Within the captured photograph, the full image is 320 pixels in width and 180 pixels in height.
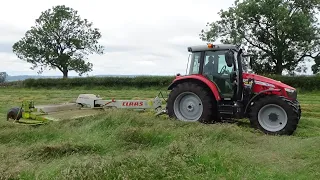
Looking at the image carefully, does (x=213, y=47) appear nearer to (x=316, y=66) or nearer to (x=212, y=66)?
(x=212, y=66)

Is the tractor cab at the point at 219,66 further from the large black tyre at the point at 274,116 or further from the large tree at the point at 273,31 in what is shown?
the large tree at the point at 273,31

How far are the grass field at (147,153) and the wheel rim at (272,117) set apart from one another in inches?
37.8

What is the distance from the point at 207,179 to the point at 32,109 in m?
5.31

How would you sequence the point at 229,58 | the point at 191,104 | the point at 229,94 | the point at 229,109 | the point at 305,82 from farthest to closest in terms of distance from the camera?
the point at 305,82 → the point at 191,104 → the point at 229,94 → the point at 229,109 → the point at 229,58

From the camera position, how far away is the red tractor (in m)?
8.32

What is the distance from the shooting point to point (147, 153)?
18.0 feet

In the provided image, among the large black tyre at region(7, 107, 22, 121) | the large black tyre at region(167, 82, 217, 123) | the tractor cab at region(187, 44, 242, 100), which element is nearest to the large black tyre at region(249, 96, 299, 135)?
the tractor cab at region(187, 44, 242, 100)

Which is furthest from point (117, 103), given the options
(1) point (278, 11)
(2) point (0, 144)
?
(1) point (278, 11)

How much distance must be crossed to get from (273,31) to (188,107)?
24.4m

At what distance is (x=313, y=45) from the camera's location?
31.4 m

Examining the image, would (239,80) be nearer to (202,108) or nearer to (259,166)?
(202,108)

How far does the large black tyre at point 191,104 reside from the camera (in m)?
8.98

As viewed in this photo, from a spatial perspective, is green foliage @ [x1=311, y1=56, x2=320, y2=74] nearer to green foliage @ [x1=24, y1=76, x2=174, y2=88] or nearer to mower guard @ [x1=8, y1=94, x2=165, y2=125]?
green foliage @ [x1=24, y1=76, x2=174, y2=88]

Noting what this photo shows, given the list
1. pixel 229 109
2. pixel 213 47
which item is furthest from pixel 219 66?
pixel 229 109
